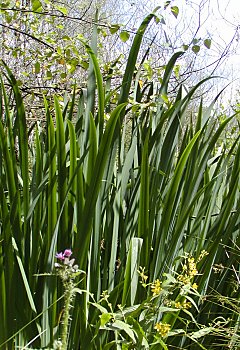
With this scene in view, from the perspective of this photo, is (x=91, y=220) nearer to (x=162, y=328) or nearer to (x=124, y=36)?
(x=162, y=328)

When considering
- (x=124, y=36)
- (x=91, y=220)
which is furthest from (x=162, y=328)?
(x=124, y=36)

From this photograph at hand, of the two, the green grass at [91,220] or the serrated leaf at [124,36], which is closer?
the green grass at [91,220]

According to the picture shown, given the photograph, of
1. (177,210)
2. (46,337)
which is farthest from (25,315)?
(177,210)

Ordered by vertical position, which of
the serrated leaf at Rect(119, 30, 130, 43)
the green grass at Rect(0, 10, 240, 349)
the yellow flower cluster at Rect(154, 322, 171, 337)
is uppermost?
the serrated leaf at Rect(119, 30, 130, 43)

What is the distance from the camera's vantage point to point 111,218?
1152 mm

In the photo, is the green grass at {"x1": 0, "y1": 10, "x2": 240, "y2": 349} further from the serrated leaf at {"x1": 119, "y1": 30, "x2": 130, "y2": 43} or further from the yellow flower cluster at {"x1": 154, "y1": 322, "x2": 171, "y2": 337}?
the serrated leaf at {"x1": 119, "y1": 30, "x2": 130, "y2": 43}

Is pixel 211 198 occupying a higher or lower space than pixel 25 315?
higher

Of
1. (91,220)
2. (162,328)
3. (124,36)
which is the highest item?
(124,36)

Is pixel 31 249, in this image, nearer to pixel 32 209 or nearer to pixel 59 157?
pixel 32 209

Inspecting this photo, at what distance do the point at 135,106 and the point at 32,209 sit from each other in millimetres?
436

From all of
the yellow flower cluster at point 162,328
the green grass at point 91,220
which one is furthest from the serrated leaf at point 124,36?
the yellow flower cluster at point 162,328

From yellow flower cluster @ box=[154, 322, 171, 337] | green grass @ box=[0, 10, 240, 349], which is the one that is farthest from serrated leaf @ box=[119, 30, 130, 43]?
yellow flower cluster @ box=[154, 322, 171, 337]

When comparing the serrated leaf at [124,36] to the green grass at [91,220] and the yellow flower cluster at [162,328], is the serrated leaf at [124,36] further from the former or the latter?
the yellow flower cluster at [162,328]

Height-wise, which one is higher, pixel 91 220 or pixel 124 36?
pixel 124 36
